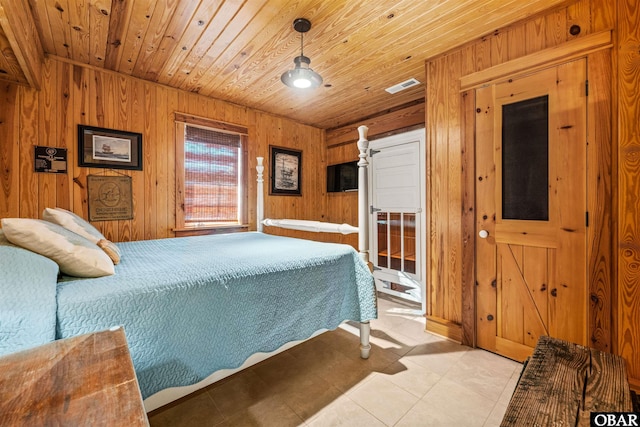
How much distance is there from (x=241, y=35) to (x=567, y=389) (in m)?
2.67

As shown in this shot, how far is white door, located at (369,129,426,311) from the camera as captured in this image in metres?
3.25

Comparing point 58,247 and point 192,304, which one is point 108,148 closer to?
point 58,247

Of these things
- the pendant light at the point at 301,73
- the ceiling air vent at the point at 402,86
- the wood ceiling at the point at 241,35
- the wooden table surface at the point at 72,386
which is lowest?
the wooden table surface at the point at 72,386

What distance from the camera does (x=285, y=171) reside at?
394 cm

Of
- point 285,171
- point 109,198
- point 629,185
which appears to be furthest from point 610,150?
point 109,198

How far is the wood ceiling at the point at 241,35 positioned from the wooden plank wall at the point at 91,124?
0.50 feet

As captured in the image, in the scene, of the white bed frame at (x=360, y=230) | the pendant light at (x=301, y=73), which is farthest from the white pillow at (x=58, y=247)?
the pendant light at (x=301, y=73)

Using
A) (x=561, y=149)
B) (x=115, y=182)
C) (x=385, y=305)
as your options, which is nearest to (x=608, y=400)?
(x=561, y=149)

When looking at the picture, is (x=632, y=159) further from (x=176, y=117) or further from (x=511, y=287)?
(x=176, y=117)

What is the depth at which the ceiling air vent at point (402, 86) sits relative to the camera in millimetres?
2820

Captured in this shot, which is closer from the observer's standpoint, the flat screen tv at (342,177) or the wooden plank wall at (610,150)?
the wooden plank wall at (610,150)

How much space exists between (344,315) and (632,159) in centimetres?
194

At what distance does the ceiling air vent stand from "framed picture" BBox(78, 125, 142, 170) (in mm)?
2715

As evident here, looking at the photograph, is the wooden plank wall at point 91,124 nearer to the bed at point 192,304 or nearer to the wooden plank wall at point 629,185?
the bed at point 192,304
